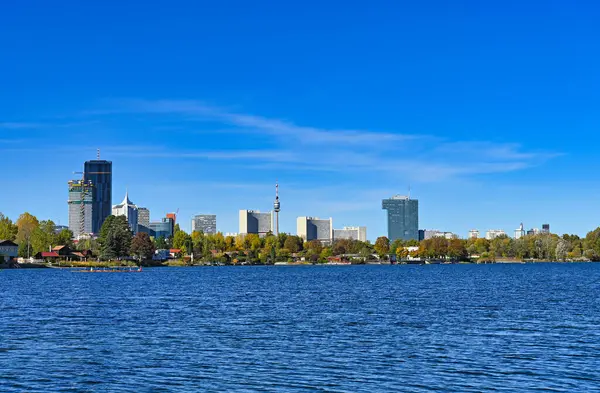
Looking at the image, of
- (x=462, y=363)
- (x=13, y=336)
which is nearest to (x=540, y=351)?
(x=462, y=363)

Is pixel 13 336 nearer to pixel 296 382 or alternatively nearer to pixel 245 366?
pixel 245 366

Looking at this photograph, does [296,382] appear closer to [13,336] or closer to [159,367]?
[159,367]

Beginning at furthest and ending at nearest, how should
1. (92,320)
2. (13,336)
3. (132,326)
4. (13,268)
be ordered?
(13,268)
(92,320)
(132,326)
(13,336)

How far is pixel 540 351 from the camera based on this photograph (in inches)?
1451

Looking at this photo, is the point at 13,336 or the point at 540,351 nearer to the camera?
the point at 540,351

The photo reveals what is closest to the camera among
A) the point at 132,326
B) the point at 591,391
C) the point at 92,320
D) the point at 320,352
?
the point at 591,391

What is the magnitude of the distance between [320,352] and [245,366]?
4.95 metres

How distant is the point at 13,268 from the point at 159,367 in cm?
17737

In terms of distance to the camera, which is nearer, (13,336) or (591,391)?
(591,391)

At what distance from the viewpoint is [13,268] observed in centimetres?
19562

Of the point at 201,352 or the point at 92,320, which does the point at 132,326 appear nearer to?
the point at 92,320

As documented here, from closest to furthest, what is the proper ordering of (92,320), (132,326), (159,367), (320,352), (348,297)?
(159,367) < (320,352) < (132,326) < (92,320) < (348,297)

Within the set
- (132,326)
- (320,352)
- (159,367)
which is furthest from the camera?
(132,326)

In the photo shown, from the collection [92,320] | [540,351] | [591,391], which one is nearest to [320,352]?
[540,351]
